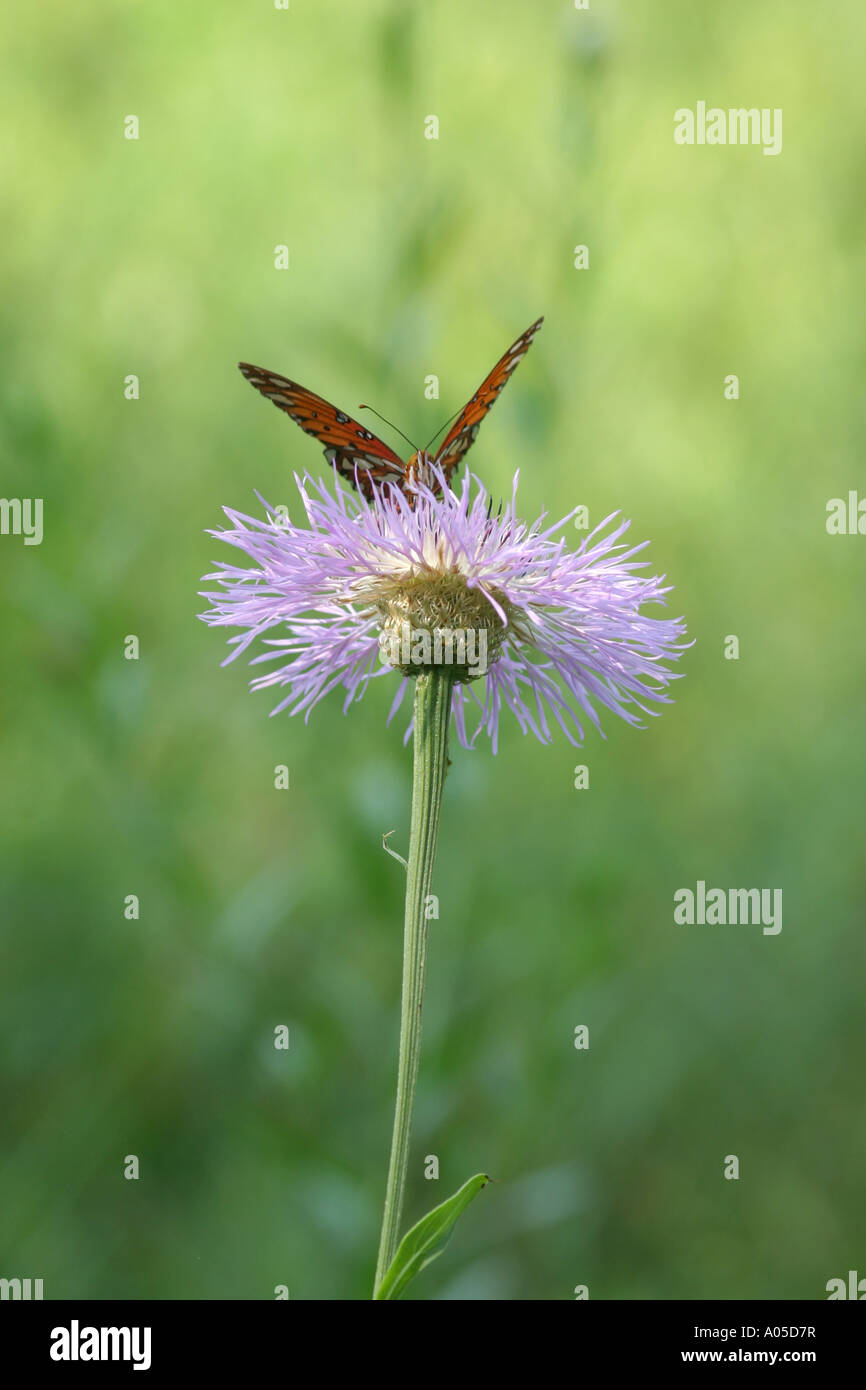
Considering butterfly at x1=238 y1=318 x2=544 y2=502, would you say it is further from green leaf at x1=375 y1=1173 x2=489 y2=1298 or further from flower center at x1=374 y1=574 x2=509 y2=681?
green leaf at x1=375 y1=1173 x2=489 y2=1298

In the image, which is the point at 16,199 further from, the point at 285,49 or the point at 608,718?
the point at 608,718

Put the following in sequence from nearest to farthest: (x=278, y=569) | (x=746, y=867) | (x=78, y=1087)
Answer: (x=278, y=569)
(x=78, y=1087)
(x=746, y=867)

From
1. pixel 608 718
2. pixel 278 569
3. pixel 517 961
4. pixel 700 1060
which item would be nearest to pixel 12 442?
pixel 278 569

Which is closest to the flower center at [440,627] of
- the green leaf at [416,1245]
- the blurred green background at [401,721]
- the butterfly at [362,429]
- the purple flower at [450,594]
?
the purple flower at [450,594]

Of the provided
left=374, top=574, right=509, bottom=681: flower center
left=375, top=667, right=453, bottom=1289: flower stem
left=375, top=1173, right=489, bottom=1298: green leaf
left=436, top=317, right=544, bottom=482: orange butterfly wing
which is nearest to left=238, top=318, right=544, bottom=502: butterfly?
left=436, top=317, right=544, bottom=482: orange butterfly wing

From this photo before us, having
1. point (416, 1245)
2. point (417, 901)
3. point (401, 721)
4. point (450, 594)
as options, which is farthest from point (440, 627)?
point (401, 721)

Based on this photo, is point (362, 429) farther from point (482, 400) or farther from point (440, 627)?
point (440, 627)
